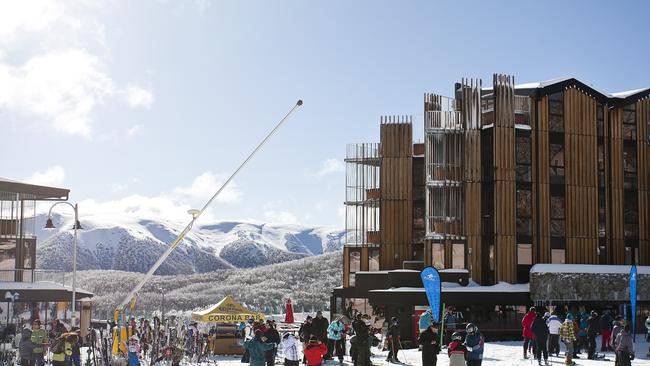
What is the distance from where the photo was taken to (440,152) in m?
48.0

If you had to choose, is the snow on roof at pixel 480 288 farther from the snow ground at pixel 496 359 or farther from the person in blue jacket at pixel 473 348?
the person in blue jacket at pixel 473 348

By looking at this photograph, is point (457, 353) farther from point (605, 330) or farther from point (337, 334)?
point (605, 330)

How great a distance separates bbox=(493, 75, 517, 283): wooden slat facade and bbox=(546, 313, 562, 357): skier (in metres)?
14.8

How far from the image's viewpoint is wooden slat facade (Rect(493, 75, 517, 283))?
147 feet

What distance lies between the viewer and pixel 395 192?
2261 inches

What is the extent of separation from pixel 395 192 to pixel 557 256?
13261 millimetres

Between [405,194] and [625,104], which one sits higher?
[625,104]

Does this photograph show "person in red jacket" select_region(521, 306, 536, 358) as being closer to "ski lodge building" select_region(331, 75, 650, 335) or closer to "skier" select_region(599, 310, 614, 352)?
"skier" select_region(599, 310, 614, 352)

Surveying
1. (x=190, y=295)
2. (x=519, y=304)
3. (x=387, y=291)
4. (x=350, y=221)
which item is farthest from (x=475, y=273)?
(x=190, y=295)

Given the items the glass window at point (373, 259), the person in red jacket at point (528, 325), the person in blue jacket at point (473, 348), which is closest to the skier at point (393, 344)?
the person in red jacket at point (528, 325)

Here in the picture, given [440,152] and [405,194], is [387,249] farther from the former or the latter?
[440,152]

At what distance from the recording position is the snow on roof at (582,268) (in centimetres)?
4378

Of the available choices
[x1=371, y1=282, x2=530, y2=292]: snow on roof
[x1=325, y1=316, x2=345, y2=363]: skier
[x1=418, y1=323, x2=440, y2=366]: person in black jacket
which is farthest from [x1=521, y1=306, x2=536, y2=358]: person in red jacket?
[x1=371, y1=282, x2=530, y2=292]: snow on roof

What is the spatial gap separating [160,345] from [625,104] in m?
27.2
